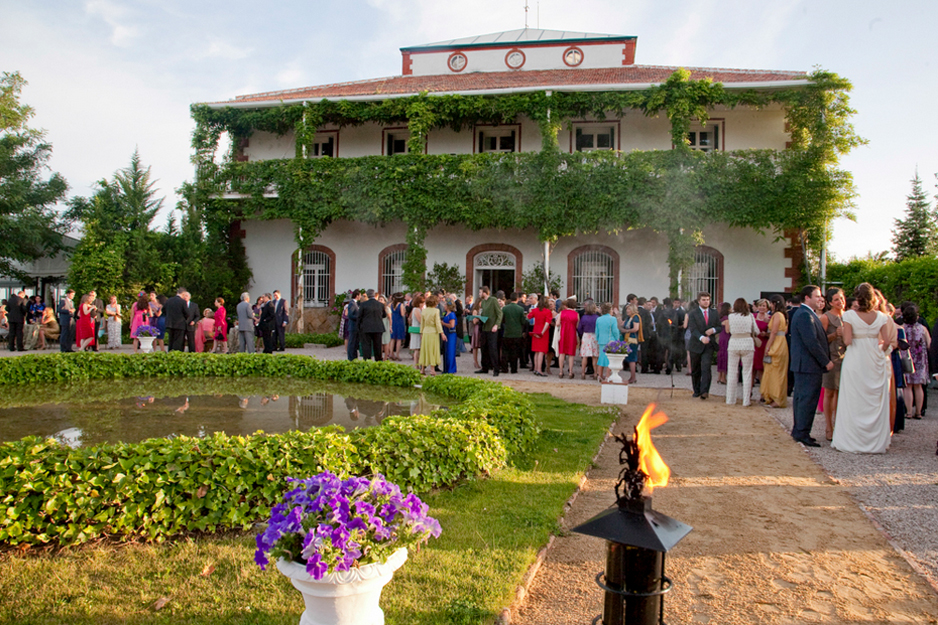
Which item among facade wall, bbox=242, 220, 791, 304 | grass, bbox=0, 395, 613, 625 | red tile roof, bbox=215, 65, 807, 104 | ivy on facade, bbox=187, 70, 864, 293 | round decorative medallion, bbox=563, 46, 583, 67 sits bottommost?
grass, bbox=0, 395, 613, 625

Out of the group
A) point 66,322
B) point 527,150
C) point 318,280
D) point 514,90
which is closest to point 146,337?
point 66,322

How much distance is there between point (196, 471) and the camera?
4.05m

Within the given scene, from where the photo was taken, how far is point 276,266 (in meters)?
21.0

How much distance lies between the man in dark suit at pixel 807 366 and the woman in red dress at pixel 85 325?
1504 cm

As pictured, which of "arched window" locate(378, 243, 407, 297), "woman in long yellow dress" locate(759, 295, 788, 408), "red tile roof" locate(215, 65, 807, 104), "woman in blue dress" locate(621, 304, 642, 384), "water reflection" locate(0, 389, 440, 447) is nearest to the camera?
"water reflection" locate(0, 389, 440, 447)


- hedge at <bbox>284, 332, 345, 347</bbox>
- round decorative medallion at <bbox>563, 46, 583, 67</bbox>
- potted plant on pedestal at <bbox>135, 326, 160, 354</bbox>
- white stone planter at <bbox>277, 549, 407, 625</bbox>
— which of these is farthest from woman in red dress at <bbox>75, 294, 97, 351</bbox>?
round decorative medallion at <bbox>563, 46, 583, 67</bbox>

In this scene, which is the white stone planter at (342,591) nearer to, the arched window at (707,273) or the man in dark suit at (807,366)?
the man in dark suit at (807,366)

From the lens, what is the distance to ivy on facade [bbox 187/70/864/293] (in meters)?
17.0

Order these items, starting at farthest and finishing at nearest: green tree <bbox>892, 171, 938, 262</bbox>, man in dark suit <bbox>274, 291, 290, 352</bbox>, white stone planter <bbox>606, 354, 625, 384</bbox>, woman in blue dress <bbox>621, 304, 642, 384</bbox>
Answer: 1. green tree <bbox>892, 171, 938, 262</bbox>
2. man in dark suit <bbox>274, 291, 290, 352</bbox>
3. woman in blue dress <bbox>621, 304, 642, 384</bbox>
4. white stone planter <bbox>606, 354, 625, 384</bbox>

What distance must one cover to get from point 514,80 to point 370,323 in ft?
38.1

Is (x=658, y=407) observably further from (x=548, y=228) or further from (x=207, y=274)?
(x=207, y=274)

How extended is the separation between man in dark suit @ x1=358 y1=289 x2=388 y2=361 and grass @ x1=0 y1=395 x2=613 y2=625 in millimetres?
8283

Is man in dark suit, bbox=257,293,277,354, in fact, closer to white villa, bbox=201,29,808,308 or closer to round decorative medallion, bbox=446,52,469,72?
white villa, bbox=201,29,808,308

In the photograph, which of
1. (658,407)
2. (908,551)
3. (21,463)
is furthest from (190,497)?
(658,407)
